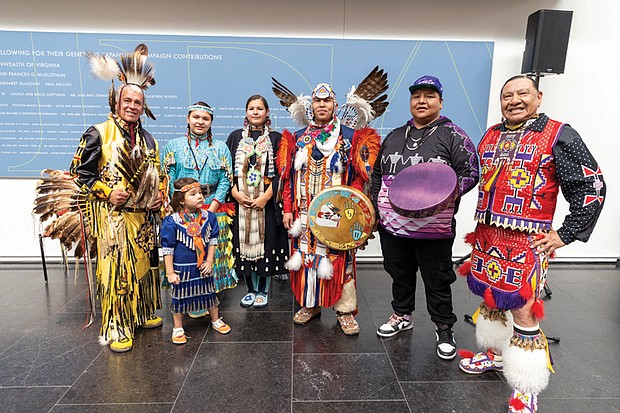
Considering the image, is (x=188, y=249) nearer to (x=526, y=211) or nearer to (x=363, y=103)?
(x=363, y=103)

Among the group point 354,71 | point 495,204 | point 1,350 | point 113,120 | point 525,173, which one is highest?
point 354,71

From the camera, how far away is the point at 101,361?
2.18 metres

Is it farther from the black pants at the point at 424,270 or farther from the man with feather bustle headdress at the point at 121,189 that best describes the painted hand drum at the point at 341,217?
the man with feather bustle headdress at the point at 121,189

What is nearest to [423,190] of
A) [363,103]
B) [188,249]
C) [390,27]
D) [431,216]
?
[431,216]

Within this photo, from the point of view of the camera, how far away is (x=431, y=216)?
196 cm

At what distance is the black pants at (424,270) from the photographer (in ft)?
7.17

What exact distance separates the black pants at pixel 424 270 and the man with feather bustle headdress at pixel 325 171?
31cm

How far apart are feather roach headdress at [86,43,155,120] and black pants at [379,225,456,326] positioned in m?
1.84

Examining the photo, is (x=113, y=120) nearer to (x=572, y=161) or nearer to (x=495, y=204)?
(x=495, y=204)

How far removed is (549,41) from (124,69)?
12.1 feet

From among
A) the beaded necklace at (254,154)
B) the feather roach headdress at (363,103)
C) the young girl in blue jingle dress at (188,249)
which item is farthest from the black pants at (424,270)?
the young girl in blue jingle dress at (188,249)

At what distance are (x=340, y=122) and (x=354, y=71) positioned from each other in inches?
61.2

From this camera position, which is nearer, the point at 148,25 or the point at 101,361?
the point at 101,361

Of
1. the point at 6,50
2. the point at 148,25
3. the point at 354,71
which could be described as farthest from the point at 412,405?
the point at 6,50
